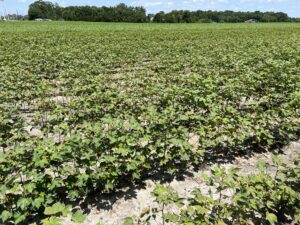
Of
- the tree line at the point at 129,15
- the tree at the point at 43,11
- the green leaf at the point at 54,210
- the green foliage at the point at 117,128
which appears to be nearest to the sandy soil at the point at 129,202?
the green foliage at the point at 117,128

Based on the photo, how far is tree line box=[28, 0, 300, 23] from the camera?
108 meters

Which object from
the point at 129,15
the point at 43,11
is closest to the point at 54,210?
the point at 129,15

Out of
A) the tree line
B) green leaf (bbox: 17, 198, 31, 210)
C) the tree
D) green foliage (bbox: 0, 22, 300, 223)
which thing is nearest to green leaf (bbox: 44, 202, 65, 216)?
green foliage (bbox: 0, 22, 300, 223)

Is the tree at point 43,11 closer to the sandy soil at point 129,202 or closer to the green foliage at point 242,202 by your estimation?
the sandy soil at point 129,202

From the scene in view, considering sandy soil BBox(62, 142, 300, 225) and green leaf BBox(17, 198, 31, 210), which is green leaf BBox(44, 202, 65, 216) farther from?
sandy soil BBox(62, 142, 300, 225)

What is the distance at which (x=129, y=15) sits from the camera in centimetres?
11062

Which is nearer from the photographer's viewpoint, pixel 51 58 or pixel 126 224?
pixel 126 224

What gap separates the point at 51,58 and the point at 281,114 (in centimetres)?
1116

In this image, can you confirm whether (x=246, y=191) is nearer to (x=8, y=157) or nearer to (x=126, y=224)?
(x=126, y=224)

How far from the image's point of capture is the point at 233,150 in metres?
6.39

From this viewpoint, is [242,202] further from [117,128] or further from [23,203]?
[117,128]

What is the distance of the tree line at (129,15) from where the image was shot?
108125mm

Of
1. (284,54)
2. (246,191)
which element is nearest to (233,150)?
(246,191)

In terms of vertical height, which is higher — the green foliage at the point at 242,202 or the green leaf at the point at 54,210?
the green leaf at the point at 54,210
